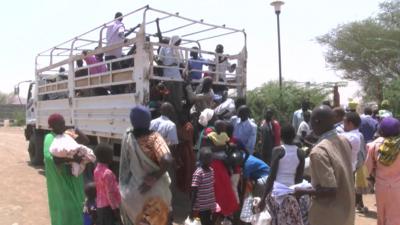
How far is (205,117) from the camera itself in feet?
21.9

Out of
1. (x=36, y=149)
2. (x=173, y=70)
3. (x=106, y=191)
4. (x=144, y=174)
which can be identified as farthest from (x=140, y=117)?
(x=36, y=149)

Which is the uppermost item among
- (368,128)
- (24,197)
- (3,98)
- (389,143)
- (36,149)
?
(3,98)

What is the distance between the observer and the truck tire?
1170 centimetres

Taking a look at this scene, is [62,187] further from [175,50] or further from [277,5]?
[277,5]

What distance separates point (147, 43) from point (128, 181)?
3054 millimetres

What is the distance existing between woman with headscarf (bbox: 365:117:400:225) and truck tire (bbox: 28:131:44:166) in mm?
8808

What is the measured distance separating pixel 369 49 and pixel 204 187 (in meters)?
18.5

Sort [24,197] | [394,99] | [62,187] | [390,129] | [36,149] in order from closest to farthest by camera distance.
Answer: [62,187] → [390,129] → [24,197] → [36,149] → [394,99]

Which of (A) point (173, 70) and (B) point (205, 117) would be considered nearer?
(B) point (205, 117)

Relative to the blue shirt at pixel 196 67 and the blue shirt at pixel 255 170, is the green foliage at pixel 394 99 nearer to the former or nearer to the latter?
the blue shirt at pixel 196 67

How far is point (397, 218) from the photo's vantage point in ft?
15.3

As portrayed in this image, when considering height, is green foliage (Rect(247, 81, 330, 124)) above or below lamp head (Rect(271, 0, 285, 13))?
below

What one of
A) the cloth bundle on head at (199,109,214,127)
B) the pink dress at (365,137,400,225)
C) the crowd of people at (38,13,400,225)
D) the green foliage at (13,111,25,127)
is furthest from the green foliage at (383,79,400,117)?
the green foliage at (13,111,25,127)

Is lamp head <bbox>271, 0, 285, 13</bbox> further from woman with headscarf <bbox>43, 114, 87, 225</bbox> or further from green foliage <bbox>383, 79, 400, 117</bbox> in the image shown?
woman with headscarf <bbox>43, 114, 87, 225</bbox>
